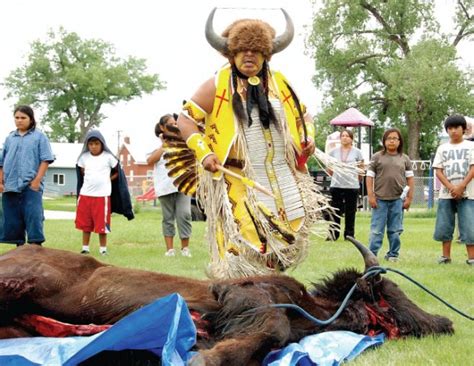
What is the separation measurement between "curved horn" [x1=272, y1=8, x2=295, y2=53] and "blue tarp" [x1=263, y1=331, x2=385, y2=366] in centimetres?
217

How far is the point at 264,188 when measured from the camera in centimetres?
477

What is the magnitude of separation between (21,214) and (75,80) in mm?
62155

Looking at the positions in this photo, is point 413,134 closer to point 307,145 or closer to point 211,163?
point 307,145

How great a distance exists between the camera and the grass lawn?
3.80 metres

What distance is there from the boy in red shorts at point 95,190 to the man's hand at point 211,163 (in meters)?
5.33

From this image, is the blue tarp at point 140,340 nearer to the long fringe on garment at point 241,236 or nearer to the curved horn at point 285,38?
the long fringe on garment at point 241,236

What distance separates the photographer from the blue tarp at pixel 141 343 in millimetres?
3064

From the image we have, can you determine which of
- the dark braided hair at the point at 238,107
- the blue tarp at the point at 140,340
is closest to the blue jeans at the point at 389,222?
the dark braided hair at the point at 238,107

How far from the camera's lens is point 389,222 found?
9141 mm

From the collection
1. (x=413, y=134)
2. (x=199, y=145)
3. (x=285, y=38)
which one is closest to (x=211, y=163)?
(x=199, y=145)

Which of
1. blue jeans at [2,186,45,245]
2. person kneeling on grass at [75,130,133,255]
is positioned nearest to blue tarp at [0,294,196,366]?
blue jeans at [2,186,45,245]

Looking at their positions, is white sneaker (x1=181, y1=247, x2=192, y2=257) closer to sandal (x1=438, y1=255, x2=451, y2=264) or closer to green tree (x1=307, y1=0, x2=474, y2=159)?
sandal (x1=438, y1=255, x2=451, y2=264)

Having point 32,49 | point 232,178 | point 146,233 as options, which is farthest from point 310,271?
point 32,49

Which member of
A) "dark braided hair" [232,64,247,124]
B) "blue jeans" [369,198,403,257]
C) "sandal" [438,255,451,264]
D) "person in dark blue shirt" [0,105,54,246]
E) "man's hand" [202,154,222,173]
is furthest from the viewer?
"blue jeans" [369,198,403,257]
